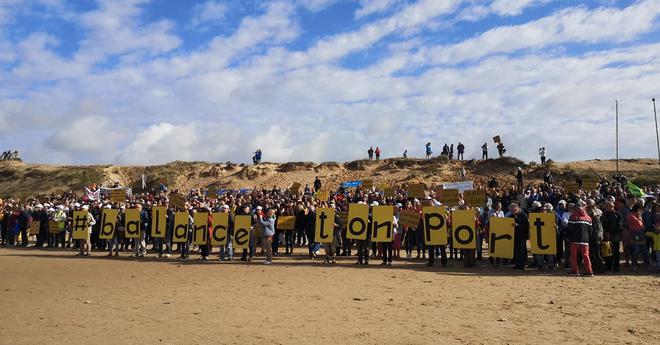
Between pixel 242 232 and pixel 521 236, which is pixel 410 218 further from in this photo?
pixel 242 232

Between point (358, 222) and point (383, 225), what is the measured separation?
32.5 inches

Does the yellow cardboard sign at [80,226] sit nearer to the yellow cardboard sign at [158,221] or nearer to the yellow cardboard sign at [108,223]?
the yellow cardboard sign at [108,223]

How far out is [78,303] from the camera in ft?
34.0

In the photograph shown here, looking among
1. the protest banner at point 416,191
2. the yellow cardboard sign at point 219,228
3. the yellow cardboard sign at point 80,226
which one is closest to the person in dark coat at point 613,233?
the protest banner at point 416,191

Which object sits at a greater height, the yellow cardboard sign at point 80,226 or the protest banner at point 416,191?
the protest banner at point 416,191

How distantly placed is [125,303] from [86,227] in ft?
37.2

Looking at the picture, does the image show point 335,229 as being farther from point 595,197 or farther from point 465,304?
point 595,197

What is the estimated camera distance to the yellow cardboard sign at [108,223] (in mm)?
19672

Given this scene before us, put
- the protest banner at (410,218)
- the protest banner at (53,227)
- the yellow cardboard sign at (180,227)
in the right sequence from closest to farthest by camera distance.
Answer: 1. the protest banner at (410,218)
2. the yellow cardboard sign at (180,227)
3. the protest banner at (53,227)

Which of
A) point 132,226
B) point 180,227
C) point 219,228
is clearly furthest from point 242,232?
point 132,226

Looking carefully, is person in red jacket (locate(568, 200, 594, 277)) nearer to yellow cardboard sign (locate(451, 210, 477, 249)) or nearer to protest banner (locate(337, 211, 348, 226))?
yellow cardboard sign (locate(451, 210, 477, 249))

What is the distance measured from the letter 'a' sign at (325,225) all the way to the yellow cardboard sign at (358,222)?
2.10 ft

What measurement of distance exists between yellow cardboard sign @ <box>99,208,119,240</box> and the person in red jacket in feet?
52.7

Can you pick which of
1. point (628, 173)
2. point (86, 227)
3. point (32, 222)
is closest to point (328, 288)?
point (86, 227)
